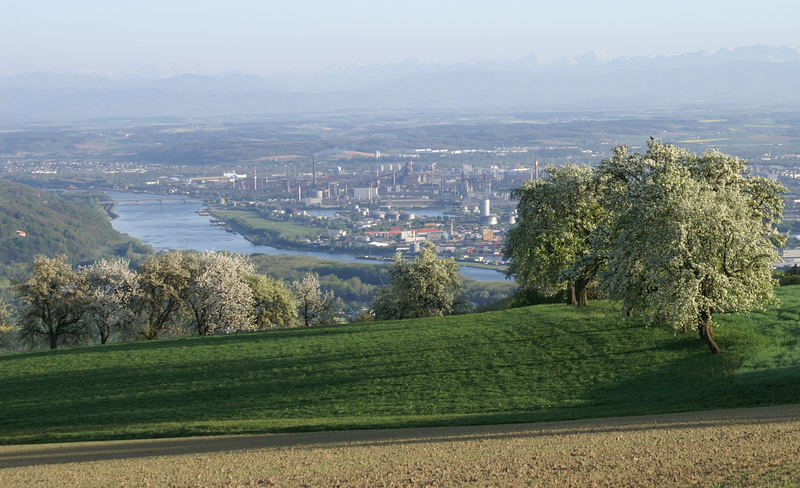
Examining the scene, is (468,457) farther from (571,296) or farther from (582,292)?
(571,296)

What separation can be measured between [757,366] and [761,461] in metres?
12.2

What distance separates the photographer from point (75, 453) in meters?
27.4

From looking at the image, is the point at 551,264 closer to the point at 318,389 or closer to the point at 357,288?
the point at 318,389

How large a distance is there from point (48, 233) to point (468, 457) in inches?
6571

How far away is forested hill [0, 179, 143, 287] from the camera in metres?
158

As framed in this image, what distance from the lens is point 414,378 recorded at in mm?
34656

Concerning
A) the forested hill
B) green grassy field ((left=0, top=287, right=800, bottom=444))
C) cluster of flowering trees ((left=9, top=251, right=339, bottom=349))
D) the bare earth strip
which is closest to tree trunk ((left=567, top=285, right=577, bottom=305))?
green grassy field ((left=0, top=287, right=800, bottom=444))

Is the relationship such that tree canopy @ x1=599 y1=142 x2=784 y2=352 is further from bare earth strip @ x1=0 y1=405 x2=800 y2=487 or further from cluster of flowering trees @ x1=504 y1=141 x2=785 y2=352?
bare earth strip @ x1=0 y1=405 x2=800 y2=487

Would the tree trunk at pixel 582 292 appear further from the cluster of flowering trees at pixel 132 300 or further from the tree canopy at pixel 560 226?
the cluster of flowering trees at pixel 132 300

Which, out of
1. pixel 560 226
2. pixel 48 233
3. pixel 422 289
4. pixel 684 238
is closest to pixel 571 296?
pixel 560 226

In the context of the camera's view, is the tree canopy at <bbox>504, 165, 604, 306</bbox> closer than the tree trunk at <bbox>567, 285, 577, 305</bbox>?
Yes

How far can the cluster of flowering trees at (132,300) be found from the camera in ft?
187

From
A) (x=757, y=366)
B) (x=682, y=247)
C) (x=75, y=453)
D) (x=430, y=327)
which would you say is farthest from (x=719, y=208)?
(x=75, y=453)

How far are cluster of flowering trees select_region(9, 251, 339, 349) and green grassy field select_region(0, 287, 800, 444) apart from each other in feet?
46.3
